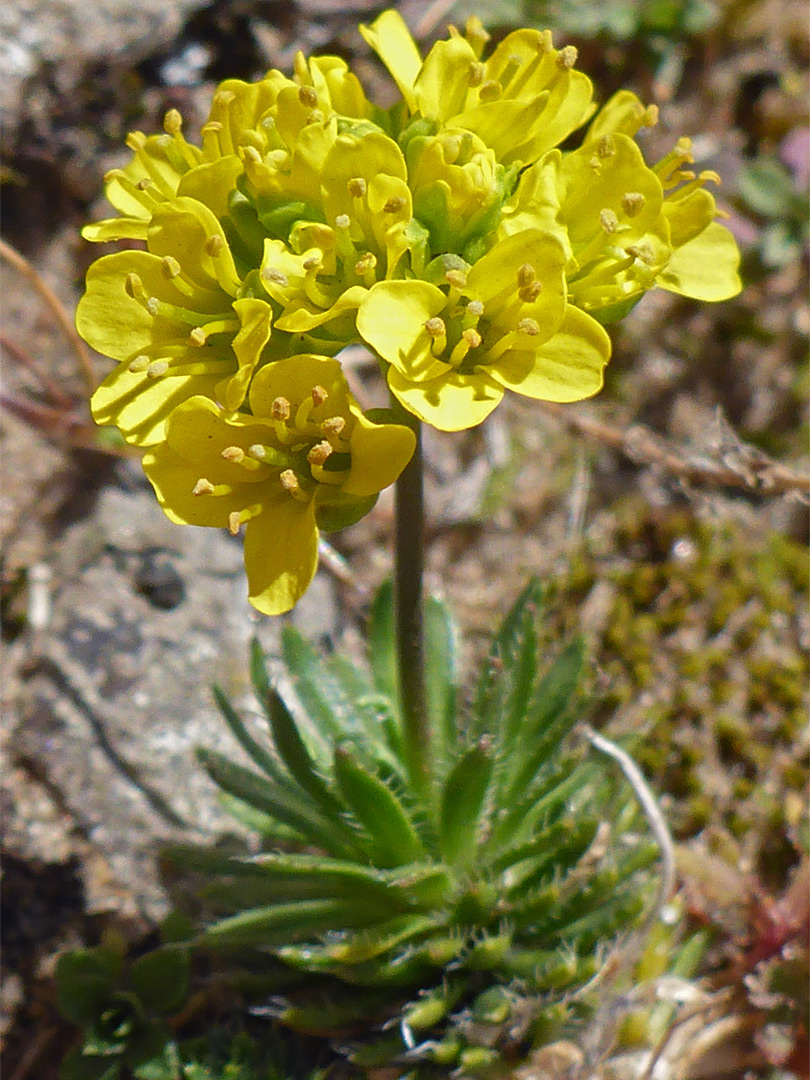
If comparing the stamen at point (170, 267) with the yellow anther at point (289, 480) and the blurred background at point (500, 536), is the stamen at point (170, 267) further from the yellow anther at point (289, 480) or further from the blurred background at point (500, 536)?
the blurred background at point (500, 536)

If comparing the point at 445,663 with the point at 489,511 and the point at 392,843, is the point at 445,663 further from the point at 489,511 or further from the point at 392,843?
the point at 489,511

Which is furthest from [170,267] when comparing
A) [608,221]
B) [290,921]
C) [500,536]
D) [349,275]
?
[500,536]

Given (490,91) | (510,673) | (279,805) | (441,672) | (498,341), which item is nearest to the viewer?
(498,341)

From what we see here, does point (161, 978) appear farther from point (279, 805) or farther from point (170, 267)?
point (170, 267)

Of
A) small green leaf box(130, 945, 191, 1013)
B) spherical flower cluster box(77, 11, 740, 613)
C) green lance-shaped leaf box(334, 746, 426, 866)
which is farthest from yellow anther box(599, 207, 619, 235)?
small green leaf box(130, 945, 191, 1013)

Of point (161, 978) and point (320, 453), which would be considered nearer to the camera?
point (320, 453)

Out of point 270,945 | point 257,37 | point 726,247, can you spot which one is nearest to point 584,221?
point 726,247
